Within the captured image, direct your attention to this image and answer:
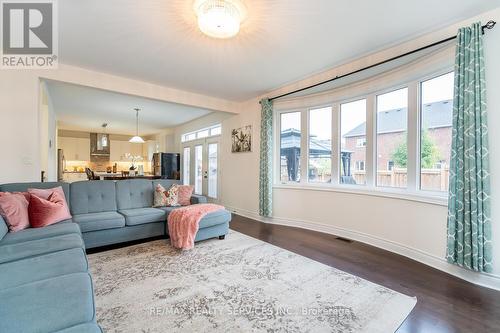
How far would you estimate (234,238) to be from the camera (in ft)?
12.4

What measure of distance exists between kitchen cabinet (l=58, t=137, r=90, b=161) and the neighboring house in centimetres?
1007

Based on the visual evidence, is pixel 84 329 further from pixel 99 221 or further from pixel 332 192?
pixel 332 192

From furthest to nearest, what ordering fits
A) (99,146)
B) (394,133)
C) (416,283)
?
(99,146)
(394,133)
(416,283)

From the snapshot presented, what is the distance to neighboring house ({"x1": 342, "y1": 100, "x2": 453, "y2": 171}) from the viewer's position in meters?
2.83

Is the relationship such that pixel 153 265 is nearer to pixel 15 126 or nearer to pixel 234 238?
pixel 234 238

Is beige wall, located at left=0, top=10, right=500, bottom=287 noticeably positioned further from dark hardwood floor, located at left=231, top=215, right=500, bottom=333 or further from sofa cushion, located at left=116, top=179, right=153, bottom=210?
sofa cushion, located at left=116, top=179, right=153, bottom=210

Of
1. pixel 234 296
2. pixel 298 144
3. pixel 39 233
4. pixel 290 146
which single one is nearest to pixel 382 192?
pixel 298 144

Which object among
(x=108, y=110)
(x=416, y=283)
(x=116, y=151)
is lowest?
(x=416, y=283)

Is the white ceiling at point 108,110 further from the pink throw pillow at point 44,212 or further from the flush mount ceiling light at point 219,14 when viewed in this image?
the flush mount ceiling light at point 219,14

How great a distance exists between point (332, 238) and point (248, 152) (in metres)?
2.57

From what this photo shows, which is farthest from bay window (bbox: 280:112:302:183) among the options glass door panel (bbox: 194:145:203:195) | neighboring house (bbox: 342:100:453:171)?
glass door panel (bbox: 194:145:203:195)

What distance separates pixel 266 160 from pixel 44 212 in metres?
3.47

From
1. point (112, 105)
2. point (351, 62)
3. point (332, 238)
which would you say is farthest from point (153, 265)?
point (112, 105)

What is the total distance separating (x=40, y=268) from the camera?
1561mm
